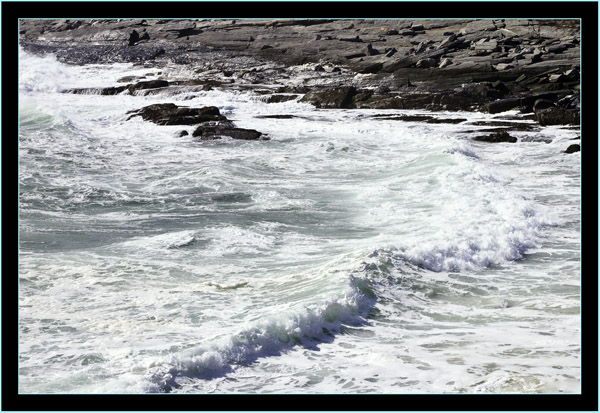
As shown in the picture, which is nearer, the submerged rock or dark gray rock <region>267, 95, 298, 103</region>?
the submerged rock

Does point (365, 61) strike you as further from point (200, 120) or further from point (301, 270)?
point (301, 270)

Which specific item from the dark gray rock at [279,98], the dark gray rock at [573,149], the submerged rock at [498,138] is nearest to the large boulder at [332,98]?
the dark gray rock at [279,98]

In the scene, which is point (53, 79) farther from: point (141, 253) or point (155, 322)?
point (155, 322)

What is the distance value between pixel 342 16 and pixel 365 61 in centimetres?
3158

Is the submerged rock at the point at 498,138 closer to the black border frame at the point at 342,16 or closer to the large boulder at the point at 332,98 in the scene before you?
Result: the large boulder at the point at 332,98

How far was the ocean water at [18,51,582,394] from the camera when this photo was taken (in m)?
6.56

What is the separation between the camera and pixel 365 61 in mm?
37750

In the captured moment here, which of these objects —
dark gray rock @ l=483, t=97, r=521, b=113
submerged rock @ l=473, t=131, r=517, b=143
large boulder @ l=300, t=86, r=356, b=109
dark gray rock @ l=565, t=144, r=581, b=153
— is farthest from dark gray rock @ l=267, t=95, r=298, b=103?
dark gray rock @ l=565, t=144, r=581, b=153

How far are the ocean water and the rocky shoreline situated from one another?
5391 millimetres

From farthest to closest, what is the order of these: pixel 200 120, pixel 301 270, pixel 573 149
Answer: pixel 200 120 < pixel 573 149 < pixel 301 270

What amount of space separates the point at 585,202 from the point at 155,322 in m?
4.25

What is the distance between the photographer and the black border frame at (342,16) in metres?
4.52

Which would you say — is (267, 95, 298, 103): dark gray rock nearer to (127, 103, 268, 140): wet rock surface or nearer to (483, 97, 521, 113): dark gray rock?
(127, 103, 268, 140): wet rock surface

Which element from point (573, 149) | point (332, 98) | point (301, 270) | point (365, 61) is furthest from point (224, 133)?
point (365, 61)
